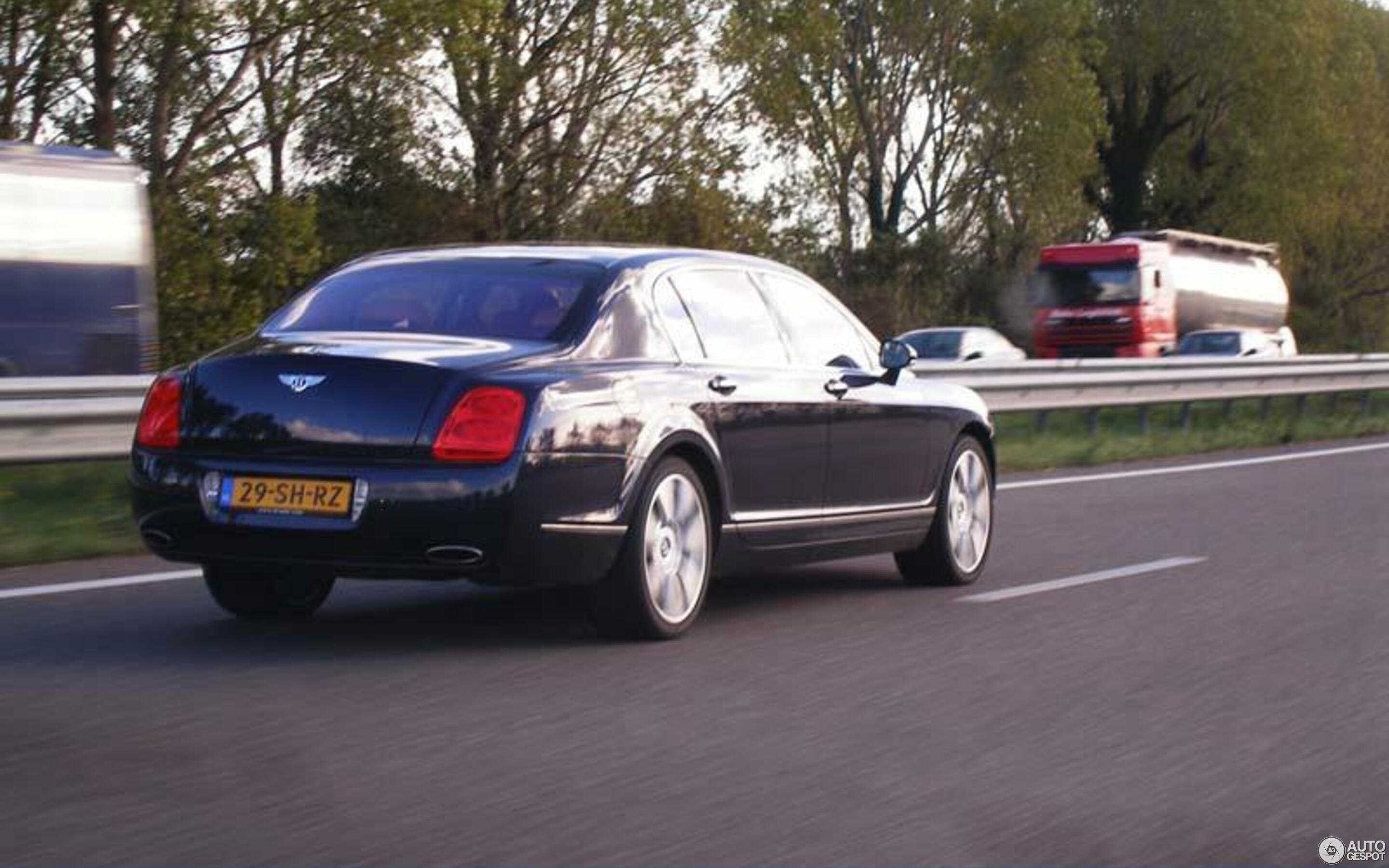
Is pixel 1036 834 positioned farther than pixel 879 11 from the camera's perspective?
No

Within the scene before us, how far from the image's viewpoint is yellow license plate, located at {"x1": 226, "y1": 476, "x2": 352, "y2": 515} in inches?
282

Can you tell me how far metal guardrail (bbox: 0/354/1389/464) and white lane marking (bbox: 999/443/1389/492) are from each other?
5.19 feet

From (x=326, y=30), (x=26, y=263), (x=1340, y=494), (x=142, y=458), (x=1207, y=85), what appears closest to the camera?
(x=142, y=458)

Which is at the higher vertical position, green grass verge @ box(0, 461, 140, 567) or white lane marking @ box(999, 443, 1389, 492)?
green grass verge @ box(0, 461, 140, 567)

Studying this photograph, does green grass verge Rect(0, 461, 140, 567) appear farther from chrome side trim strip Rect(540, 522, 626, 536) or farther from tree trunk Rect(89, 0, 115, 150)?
tree trunk Rect(89, 0, 115, 150)

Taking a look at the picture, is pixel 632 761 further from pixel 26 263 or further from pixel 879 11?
pixel 879 11

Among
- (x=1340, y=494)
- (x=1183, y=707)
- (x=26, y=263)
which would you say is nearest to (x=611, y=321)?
(x=1183, y=707)

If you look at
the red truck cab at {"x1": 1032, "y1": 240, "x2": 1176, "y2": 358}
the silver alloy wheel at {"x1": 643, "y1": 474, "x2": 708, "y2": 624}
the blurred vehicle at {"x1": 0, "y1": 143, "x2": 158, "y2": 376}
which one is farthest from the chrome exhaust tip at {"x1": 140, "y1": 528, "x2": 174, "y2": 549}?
the red truck cab at {"x1": 1032, "y1": 240, "x2": 1176, "y2": 358}

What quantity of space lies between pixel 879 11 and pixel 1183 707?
47565mm

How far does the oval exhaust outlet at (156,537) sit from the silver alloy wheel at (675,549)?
158cm

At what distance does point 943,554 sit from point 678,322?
2173 mm

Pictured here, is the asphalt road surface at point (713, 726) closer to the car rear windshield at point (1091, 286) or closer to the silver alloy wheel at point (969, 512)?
the silver alloy wheel at point (969, 512)

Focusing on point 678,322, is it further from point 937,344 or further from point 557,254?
point 937,344

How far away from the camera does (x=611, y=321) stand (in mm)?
7898
